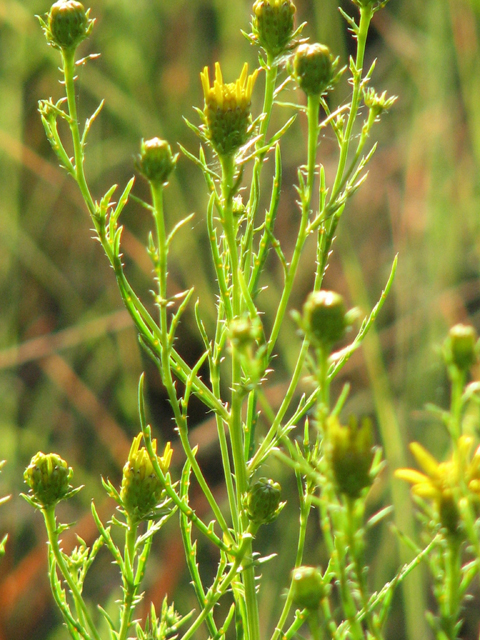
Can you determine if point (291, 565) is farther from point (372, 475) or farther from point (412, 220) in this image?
point (372, 475)

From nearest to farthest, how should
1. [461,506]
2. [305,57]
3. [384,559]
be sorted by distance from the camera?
[461,506], [305,57], [384,559]

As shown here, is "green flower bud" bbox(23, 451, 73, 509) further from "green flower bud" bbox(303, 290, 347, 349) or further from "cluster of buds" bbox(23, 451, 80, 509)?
"green flower bud" bbox(303, 290, 347, 349)

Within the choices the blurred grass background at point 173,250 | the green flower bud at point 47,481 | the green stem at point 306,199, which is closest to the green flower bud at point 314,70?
the green stem at point 306,199

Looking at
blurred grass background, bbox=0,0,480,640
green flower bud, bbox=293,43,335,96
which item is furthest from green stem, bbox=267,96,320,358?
blurred grass background, bbox=0,0,480,640

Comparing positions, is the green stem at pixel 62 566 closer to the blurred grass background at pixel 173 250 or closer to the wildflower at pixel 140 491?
the wildflower at pixel 140 491

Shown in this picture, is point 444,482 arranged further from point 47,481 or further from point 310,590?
point 47,481

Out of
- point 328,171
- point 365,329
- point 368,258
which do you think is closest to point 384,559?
point 368,258

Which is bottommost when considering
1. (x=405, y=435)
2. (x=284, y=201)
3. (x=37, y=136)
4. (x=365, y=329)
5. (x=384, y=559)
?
(x=384, y=559)
